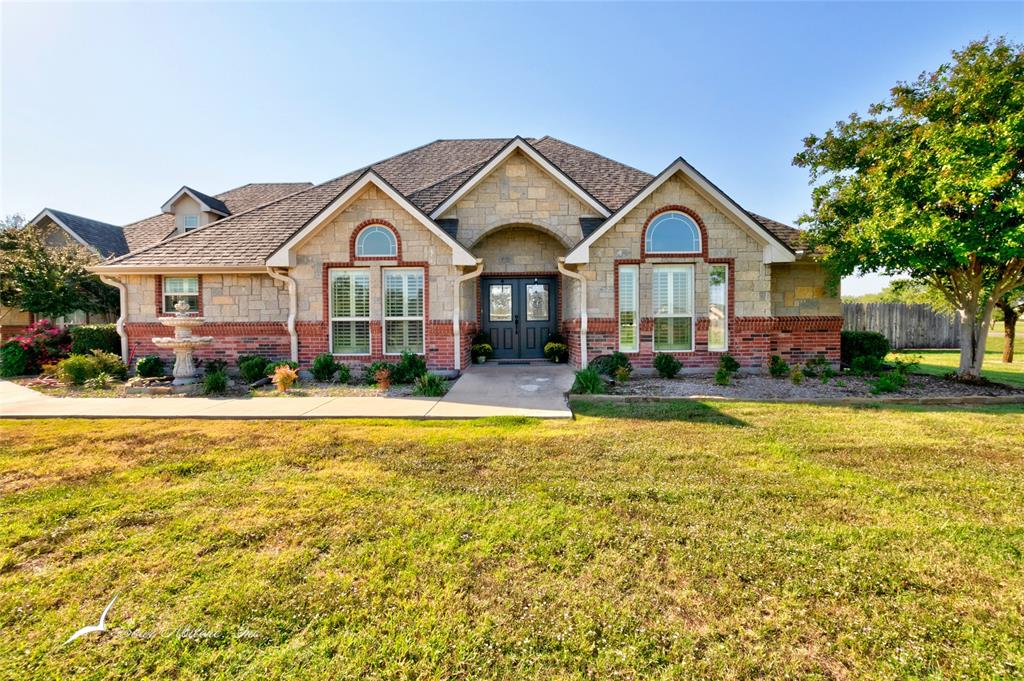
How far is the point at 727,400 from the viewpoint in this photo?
802 centimetres

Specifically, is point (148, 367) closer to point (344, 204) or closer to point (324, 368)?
point (324, 368)

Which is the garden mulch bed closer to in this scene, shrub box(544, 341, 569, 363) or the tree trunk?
shrub box(544, 341, 569, 363)

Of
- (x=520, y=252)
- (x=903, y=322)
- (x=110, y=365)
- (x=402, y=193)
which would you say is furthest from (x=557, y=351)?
(x=903, y=322)

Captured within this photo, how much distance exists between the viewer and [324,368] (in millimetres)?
10367

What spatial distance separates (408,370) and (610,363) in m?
4.71

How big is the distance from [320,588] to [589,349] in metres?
8.96

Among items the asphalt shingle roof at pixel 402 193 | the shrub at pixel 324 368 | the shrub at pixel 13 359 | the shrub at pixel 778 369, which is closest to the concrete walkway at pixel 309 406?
the shrub at pixel 324 368

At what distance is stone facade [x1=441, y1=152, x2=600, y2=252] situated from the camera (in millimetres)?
12344

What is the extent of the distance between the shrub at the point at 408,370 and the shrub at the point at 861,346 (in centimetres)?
1139

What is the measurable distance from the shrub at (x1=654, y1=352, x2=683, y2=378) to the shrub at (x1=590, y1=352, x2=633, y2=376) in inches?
26.6

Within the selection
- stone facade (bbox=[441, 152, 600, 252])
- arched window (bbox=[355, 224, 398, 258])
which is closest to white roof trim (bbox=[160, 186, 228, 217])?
arched window (bbox=[355, 224, 398, 258])

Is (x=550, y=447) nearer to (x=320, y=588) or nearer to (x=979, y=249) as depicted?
(x=320, y=588)

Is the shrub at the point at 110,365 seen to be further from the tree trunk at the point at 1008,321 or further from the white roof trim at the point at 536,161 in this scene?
the tree trunk at the point at 1008,321

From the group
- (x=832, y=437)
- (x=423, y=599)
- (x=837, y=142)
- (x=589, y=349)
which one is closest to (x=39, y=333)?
(x=589, y=349)
